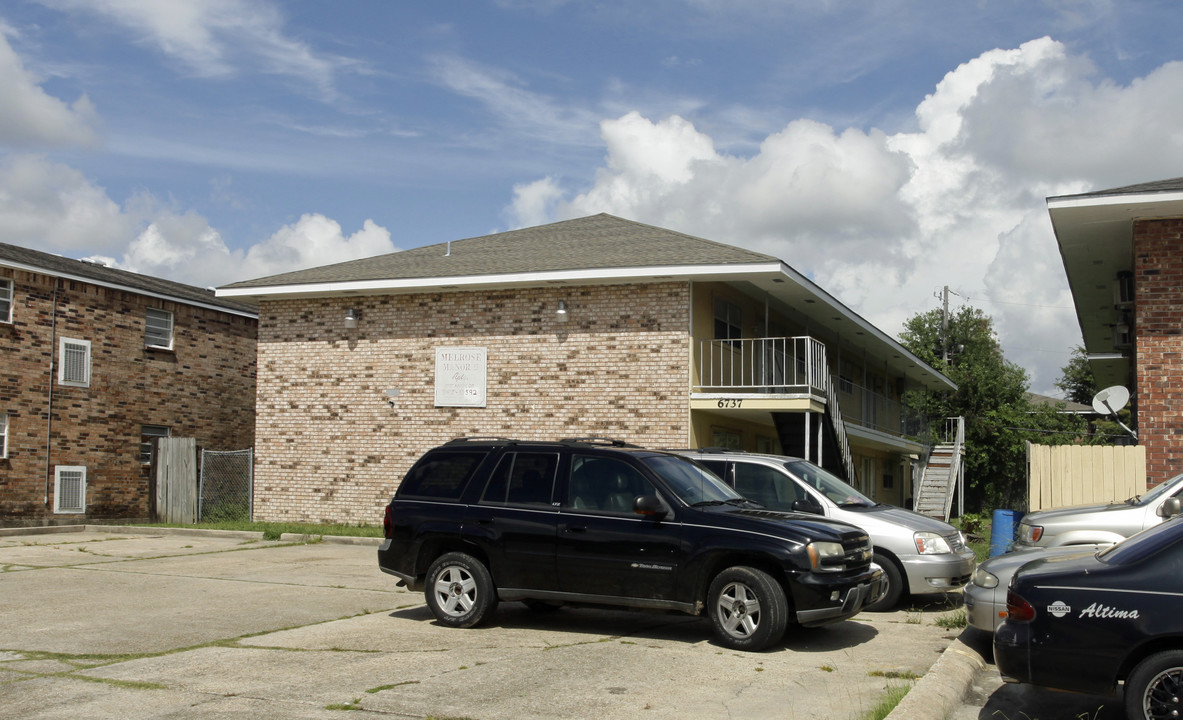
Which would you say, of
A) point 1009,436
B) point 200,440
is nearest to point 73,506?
point 200,440

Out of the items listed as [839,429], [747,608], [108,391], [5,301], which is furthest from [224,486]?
[747,608]

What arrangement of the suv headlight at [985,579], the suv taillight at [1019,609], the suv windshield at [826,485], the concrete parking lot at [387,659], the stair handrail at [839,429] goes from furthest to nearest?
the stair handrail at [839,429] < the suv windshield at [826,485] < the suv headlight at [985,579] < the concrete parking lot at [387,659] < the suv taillight at [1019,609]

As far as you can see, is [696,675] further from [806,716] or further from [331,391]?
[331,391]

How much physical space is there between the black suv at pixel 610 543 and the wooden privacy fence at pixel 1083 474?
7.40m

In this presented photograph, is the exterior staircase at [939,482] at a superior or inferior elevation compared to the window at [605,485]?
inferior

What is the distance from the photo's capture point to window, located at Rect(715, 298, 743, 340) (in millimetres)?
21828

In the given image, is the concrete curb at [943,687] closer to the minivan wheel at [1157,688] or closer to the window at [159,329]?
the minivan wheel at [1157,688]

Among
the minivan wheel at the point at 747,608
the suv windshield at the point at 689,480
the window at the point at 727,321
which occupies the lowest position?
the minivan wheel at the point at 747,608

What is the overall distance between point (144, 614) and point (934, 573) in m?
7.90

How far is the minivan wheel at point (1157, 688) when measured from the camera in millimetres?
5520

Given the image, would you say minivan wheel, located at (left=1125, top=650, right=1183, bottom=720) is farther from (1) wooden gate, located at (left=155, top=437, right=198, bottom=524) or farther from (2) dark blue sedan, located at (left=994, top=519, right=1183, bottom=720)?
(1) wooden gate, located at (left=155, top=437, right=198, bottom=524)

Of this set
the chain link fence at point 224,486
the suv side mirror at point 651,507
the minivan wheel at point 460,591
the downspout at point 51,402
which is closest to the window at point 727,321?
the chain link fence at point 224,486

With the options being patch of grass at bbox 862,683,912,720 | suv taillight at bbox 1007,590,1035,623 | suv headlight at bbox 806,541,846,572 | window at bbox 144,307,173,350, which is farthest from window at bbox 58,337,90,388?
suv taillight at bbox 1007,590,1035,623

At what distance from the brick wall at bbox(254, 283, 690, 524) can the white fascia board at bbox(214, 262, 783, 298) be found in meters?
0.56
